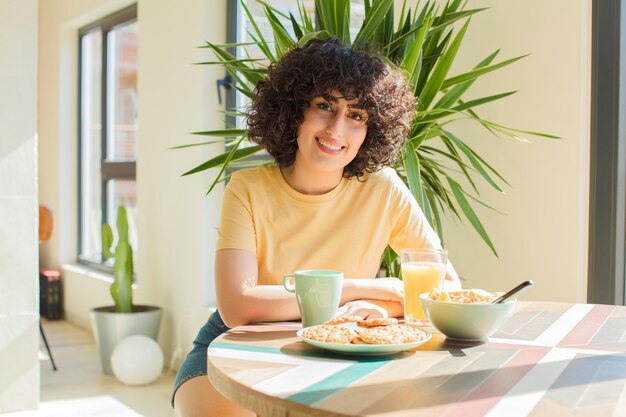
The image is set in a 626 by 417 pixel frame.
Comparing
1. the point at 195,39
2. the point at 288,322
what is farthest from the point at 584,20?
the point at 195,39

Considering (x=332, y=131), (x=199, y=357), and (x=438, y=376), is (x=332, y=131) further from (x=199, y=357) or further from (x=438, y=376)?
(x=438, y=376)

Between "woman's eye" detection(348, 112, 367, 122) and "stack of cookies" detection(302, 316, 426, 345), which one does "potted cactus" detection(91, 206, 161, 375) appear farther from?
"stack of cookies" detection(302, 316, 426, 345)

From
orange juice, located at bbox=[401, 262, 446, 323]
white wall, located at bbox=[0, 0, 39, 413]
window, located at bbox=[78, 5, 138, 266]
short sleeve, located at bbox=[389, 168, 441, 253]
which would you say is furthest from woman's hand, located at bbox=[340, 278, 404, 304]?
window, located at bbox=[78, 5, 138, 266]

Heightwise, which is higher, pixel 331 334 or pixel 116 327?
pixel 331 334

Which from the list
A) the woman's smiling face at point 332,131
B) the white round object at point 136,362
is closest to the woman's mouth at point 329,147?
the woman's smiling face at point 332,131

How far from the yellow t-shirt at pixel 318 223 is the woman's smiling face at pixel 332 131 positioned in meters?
0.09

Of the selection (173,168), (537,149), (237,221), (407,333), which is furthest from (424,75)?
(173,168)

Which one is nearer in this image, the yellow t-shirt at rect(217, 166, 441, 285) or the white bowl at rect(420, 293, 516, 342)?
the white bowl at rect(420, 293, 516, 342)

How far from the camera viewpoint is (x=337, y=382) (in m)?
0.92

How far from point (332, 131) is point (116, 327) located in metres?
2.68

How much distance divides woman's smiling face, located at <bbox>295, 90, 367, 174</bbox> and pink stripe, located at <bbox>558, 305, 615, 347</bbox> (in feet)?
2.14

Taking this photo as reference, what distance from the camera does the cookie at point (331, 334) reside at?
1.08 meters

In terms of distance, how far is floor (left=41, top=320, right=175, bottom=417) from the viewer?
3.43 meters

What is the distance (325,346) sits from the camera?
1067 mm
